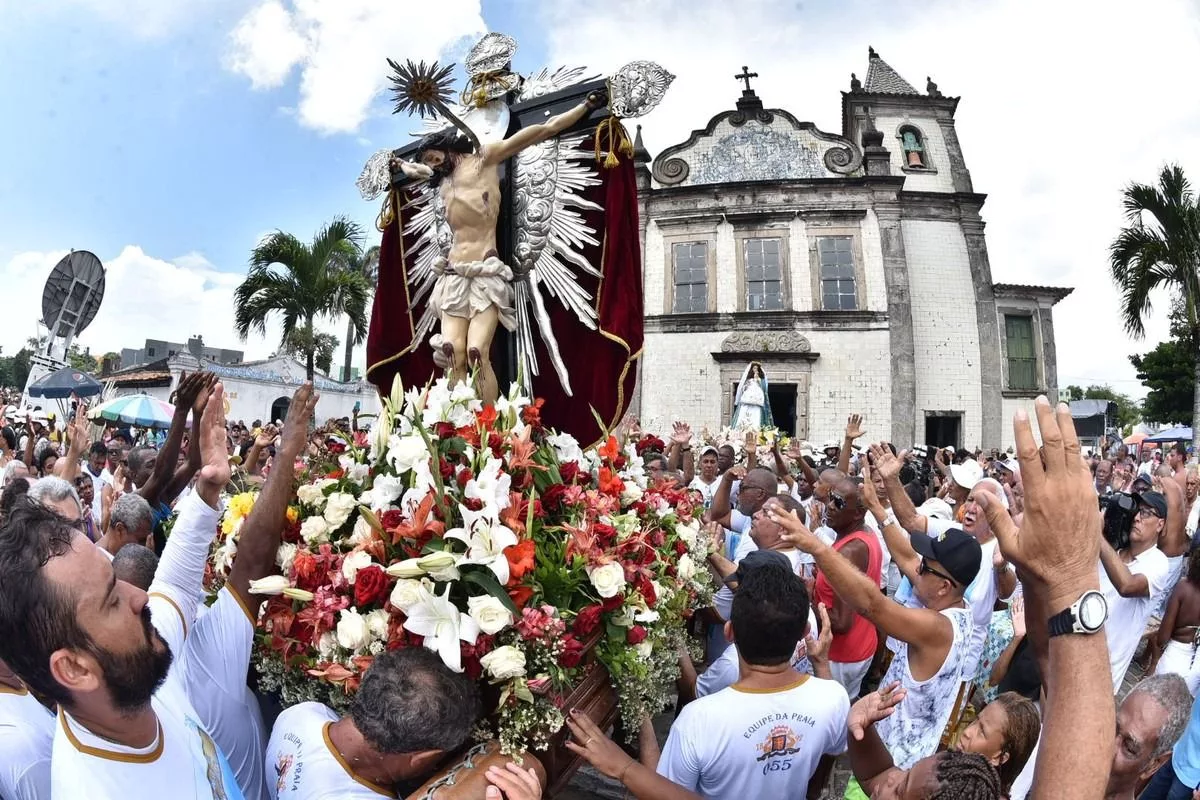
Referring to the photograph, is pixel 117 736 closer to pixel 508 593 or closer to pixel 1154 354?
pixel 508 593

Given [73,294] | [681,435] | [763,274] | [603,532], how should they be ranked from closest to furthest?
[603,532]
[681,435]
[73,294]
[763,274]

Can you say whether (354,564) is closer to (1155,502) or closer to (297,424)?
(297,424)

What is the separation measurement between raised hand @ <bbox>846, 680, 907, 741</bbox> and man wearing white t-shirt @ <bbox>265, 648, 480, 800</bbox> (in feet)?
3.72

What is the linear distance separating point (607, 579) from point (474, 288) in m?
2.33

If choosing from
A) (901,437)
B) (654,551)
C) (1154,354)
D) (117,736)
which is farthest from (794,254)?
(1154,354)

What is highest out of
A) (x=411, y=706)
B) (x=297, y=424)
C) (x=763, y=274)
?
(x=763, y=274)

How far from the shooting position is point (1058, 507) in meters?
1.50

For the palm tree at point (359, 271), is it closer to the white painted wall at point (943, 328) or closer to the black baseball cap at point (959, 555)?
the white painted wall at point (943, 328)

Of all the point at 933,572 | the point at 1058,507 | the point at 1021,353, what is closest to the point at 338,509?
the point at 1058,507

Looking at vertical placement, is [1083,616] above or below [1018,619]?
above

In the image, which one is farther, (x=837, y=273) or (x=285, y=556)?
(x=837, y=273)

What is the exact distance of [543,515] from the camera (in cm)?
270

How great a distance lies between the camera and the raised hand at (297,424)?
2645 mm

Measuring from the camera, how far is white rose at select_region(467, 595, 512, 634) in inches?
85.9
